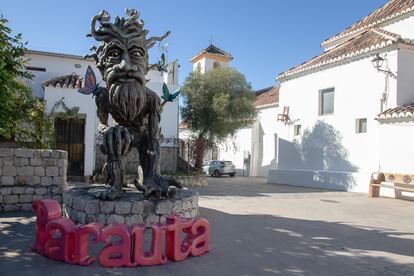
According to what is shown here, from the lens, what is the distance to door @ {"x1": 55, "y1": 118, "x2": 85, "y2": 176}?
15586 mm

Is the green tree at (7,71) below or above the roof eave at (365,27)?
below

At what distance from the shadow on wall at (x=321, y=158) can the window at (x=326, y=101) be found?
647 mm

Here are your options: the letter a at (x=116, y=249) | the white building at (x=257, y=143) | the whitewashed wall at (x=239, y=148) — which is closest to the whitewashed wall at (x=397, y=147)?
the white building at (x=257, y=143)

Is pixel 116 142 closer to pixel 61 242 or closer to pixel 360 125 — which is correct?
pixel 61 242

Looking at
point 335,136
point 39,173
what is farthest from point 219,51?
point 39,173

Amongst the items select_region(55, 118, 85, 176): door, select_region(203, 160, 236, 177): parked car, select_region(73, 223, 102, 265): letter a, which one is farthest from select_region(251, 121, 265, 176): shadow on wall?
select_region(73, 223, 102, 265): letter a

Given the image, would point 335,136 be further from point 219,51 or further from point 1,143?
point 219,51

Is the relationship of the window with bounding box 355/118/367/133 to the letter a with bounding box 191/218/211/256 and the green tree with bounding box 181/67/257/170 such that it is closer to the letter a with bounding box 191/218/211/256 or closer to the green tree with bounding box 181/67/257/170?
the green tree with bounding box 181/67/257/170

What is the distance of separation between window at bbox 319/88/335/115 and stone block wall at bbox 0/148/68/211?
13299mm

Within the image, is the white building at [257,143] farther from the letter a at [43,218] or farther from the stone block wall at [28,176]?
the letter a at [43,218]

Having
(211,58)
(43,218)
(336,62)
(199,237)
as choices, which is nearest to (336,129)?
(336,62)

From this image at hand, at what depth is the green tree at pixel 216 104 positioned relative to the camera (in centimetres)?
2112

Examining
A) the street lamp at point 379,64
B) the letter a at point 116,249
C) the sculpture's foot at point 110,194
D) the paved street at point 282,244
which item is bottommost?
the paved street at point 282,244

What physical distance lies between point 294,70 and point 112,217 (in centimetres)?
1632
